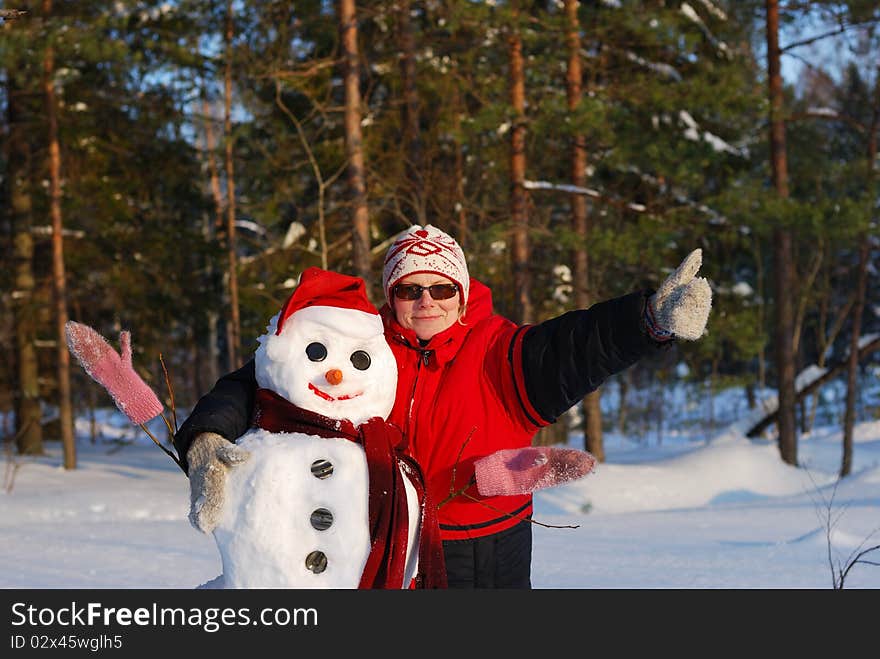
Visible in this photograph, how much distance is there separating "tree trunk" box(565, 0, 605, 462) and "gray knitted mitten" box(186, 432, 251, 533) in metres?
8.57

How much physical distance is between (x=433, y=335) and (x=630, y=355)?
57 centimetres

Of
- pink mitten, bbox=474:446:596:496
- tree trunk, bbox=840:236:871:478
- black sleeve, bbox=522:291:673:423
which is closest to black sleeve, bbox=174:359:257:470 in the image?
pink mitten, bbox=474:446:596:496

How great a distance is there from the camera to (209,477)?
2.22m

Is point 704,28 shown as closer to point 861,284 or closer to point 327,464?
point 861,284

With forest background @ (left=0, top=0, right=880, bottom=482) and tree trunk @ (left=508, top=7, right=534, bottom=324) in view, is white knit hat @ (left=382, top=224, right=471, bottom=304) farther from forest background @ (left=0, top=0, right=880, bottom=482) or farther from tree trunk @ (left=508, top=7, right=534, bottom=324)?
tree trunk @ (left=508, top=7, right=534, bottom=324)

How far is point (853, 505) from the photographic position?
817 cm

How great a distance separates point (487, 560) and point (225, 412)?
870 mm

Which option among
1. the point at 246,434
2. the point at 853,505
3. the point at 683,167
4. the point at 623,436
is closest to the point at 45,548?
the point at 246,434

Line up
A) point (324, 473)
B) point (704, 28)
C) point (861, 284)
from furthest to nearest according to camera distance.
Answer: point (704, 28) < point (861, 284) < point (324, 473)

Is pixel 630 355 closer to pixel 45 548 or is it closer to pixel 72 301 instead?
pixel 45 548

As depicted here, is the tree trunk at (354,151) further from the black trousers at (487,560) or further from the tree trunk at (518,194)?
the black trousers at (487,560)

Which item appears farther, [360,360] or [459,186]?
[459,186]

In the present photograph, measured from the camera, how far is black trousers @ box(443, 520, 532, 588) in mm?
2621

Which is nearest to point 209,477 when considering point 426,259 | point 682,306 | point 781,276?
point 426,259
